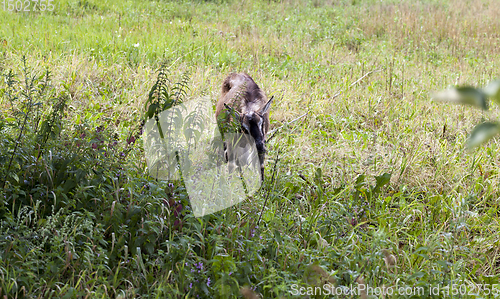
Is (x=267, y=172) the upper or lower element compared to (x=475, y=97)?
lower

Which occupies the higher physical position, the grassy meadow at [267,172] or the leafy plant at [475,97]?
the leafy plant at [475,97]

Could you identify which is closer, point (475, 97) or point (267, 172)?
point (475, 97)

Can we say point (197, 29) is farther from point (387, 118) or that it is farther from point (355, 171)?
point (355, 171)

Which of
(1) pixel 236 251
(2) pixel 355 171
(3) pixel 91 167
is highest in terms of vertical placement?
(3) pixel 91 167

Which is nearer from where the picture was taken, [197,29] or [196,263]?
[196,263]

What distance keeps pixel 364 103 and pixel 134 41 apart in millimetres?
4457

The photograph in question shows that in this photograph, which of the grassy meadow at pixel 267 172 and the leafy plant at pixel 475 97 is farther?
the grassy meadow at pixel 267 172

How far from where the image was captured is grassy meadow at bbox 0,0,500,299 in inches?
95.7

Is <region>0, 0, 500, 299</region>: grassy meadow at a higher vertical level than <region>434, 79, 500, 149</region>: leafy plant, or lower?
lower

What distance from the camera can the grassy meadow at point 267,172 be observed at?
2.43m

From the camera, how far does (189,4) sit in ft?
39.1

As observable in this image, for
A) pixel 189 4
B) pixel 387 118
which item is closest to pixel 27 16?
pixel 189 4

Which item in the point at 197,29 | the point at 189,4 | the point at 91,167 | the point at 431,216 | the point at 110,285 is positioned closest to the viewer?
the point at 110,285

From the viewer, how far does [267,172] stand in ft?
13.3
